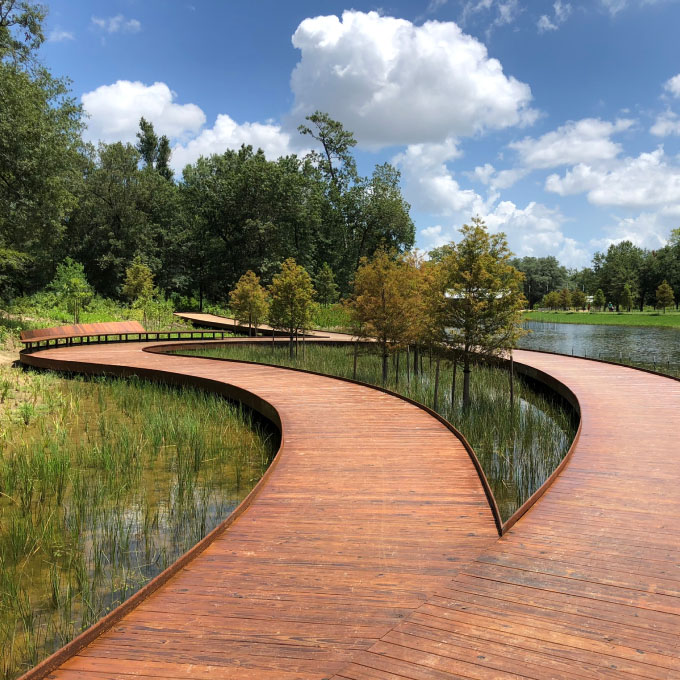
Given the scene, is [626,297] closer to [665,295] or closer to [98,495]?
[665,295]

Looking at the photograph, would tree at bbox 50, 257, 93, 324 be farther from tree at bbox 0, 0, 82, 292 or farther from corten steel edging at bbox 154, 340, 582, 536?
corten steel edging at bbox 154, 340, 582, 536

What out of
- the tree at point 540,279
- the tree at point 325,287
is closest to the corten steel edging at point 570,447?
the tree at point 325,287

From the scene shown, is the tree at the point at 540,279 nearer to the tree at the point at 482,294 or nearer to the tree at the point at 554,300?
the tree at the point at 554,300

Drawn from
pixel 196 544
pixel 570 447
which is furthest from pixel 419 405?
pixel 196 544

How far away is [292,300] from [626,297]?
232 feet

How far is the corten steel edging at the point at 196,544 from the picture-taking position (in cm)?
340

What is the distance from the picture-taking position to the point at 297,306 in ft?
78.9

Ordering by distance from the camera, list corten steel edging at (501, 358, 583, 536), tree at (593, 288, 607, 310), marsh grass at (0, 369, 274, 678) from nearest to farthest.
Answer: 1. marsh grass at (0, 369, 274, 678)
2. corten steel edging at (501, 358, 583, 536)
3. tree at (593, 288, 607, 310)

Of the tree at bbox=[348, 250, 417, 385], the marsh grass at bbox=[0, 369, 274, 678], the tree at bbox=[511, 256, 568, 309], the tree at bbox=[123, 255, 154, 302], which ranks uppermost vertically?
the tree at bbox=[511, 256, 568, 309]

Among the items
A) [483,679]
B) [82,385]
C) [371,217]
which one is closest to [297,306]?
[82,385]

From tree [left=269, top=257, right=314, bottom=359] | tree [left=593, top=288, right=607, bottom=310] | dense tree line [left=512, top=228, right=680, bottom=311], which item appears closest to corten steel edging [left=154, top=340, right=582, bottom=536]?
tree [left=269, top=257, right=314, bottom=359]

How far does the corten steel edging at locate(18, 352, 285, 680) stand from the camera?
3.40m

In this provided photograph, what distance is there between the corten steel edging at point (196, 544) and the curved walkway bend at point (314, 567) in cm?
5

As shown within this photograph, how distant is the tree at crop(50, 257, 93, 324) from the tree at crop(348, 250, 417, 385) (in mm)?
23199
